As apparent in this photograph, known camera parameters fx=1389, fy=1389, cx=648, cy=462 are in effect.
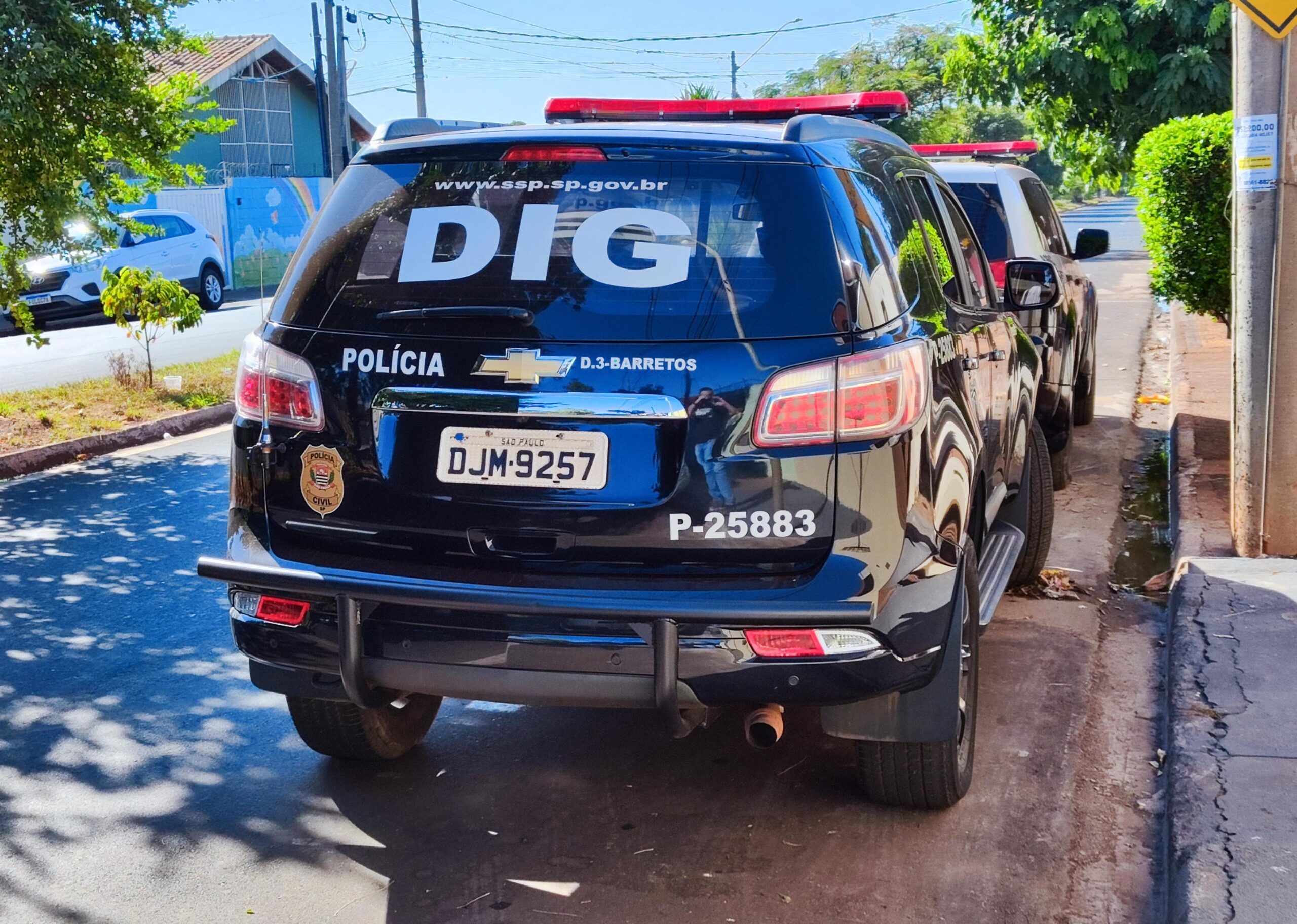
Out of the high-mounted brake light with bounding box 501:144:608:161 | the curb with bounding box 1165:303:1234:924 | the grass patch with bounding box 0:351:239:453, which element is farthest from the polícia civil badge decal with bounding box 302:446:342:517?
the grass patch with bounding box 0:351:239:453

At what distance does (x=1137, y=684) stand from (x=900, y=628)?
2.13 m

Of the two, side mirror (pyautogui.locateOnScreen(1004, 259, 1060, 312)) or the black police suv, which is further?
side mirror (pyautogui.locateOnScreen(1004, 259, 1060, 312))

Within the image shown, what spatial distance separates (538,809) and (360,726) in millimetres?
582

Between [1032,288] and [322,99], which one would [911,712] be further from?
[322,99]

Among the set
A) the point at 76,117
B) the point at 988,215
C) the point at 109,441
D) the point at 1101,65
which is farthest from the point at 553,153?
the point at 1101,65

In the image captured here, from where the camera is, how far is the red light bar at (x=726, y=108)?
4602 millimetres

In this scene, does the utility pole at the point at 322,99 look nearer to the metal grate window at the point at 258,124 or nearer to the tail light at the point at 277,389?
the metal grate window at the point at 258,124

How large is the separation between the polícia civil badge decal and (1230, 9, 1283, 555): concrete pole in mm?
4075

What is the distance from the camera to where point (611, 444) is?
3191 mm

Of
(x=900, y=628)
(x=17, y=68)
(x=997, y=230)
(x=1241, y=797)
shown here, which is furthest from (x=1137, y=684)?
(x=17, y=68)

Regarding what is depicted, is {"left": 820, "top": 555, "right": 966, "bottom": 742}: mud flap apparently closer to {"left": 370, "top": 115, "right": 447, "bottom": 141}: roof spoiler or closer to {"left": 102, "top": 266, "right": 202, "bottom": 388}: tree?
{"left": 370, "top": 115, "right": 447, "bottom": 141}: roof spoiler

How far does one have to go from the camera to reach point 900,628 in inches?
129

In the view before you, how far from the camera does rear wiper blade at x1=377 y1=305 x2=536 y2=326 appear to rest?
3.29m

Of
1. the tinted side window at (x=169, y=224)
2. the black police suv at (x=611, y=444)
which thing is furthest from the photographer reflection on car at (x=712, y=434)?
the tinted side window at (x=169, y=224)
